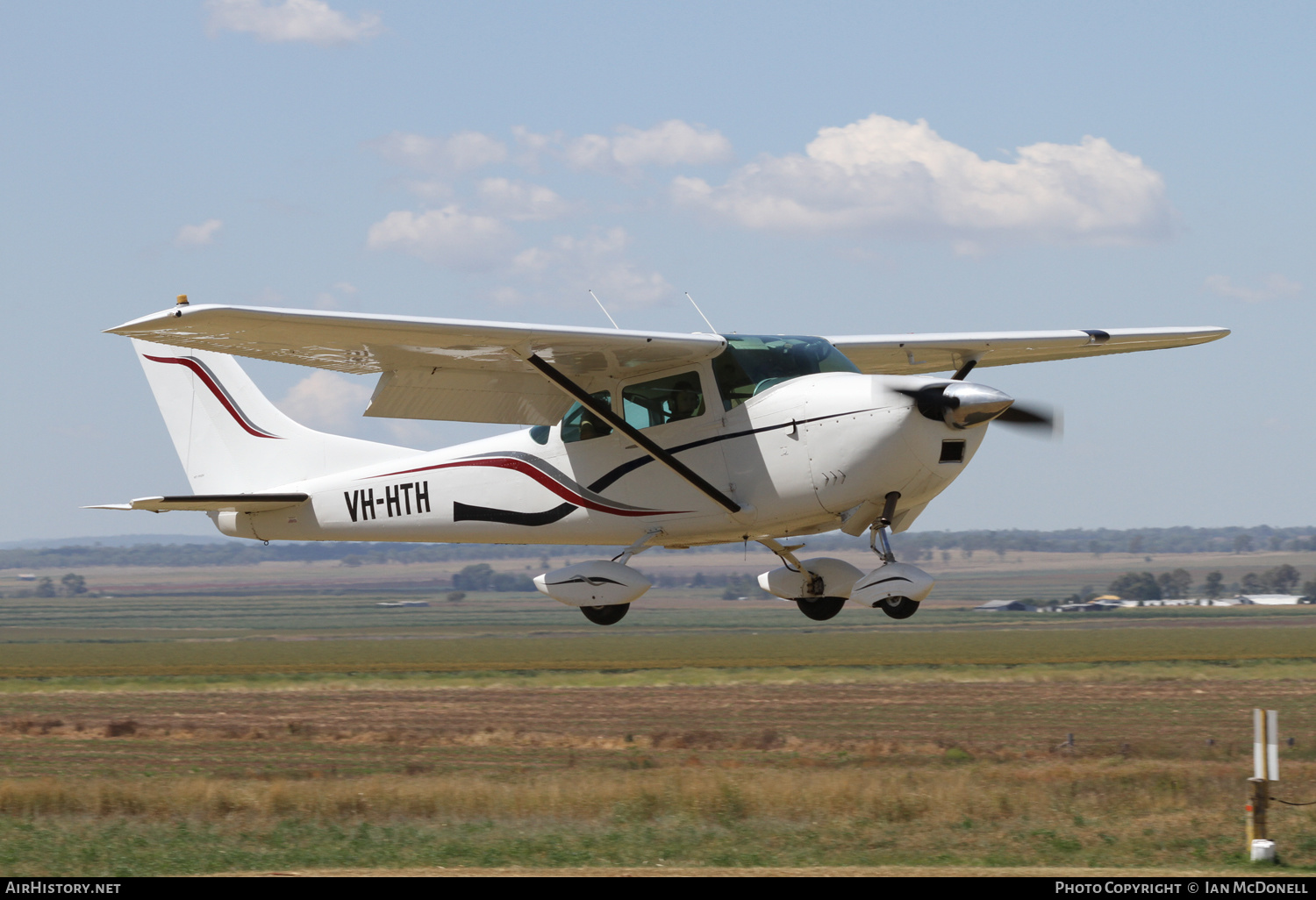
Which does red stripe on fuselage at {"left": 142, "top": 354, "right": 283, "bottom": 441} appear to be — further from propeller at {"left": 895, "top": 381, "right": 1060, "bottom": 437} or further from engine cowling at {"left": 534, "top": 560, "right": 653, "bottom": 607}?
propeller at {"left": 895, "top": 381, "right": 1060, "bottom": 437}

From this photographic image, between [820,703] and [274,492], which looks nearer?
[274,492]

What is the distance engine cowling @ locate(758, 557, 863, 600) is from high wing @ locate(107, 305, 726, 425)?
107 inches

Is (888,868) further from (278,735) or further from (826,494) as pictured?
(278,735)

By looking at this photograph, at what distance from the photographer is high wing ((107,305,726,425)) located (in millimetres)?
12734

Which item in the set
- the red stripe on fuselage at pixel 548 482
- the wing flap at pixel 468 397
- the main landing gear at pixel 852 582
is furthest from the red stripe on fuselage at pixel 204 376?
the main landing gear at pixel 852 582

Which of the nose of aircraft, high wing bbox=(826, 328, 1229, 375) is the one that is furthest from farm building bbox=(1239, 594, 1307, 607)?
the nose of aircraft

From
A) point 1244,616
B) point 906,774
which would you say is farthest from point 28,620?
point 906,774

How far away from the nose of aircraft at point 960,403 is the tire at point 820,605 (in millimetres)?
2887

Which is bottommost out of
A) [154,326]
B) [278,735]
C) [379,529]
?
[278,735]

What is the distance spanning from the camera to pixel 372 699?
72.0 m

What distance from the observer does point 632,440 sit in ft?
48.6

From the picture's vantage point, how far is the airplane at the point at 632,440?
13344mm

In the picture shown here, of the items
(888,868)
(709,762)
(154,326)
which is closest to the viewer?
(154,326)
